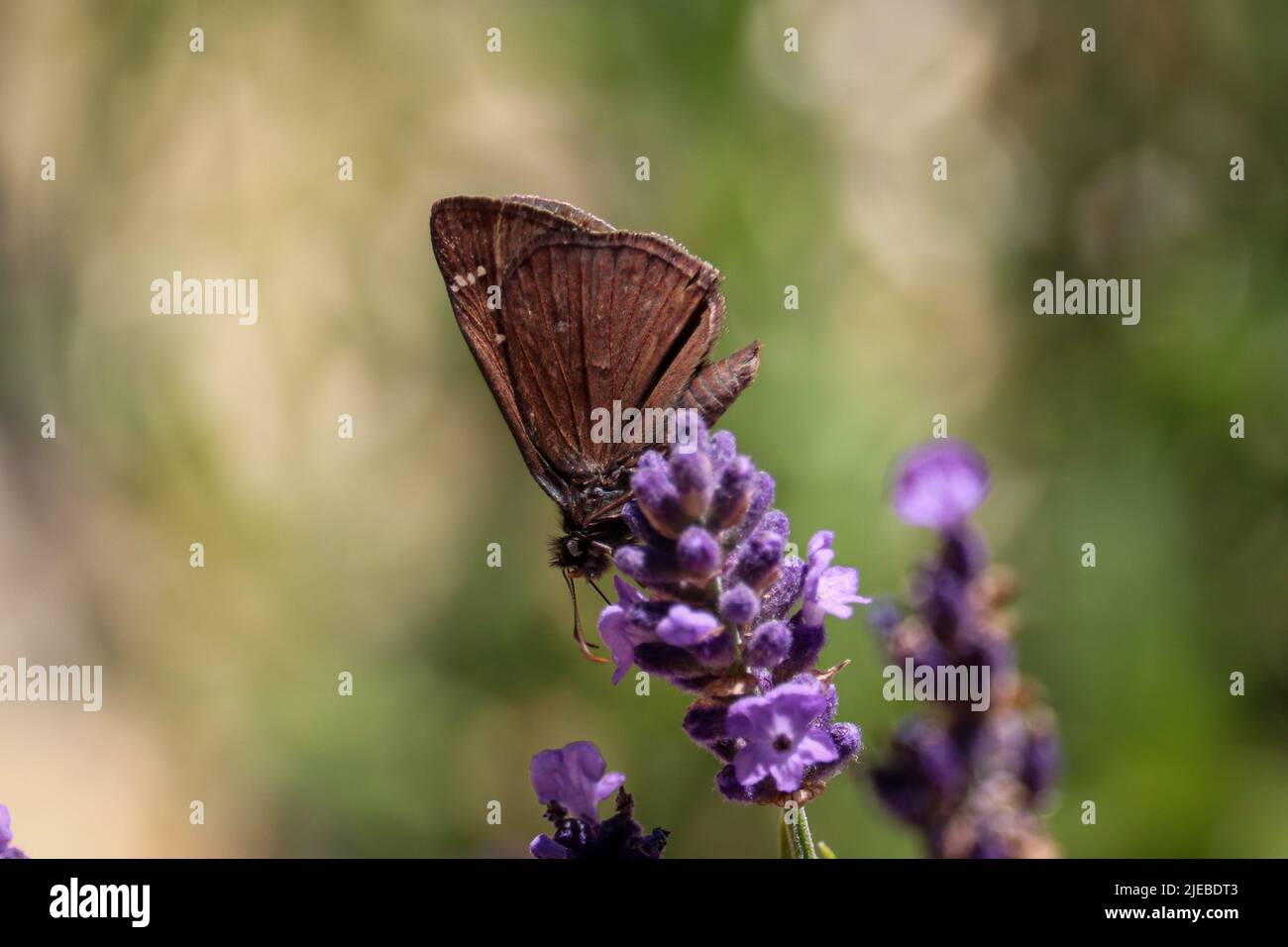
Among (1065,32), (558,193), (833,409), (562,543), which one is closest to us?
(562,543)

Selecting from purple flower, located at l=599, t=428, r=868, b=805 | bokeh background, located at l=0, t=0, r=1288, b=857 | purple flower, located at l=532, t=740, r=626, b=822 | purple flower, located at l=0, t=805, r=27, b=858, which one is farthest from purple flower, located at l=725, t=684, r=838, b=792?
bokeh background, located at l=0, t=0, r=1288, b=857

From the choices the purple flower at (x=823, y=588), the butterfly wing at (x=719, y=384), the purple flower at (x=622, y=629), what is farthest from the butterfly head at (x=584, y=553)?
the purple flower at (x=823, y=588)

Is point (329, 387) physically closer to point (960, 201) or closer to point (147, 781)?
point (147, 781)

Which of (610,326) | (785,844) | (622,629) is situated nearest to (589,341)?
(610,326)

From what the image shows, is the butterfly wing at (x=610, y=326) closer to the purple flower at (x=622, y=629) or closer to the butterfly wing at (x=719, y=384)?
the butterfly wing at (x=719, y=384)

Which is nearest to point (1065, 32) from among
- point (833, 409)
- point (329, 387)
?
point (833, 409)
